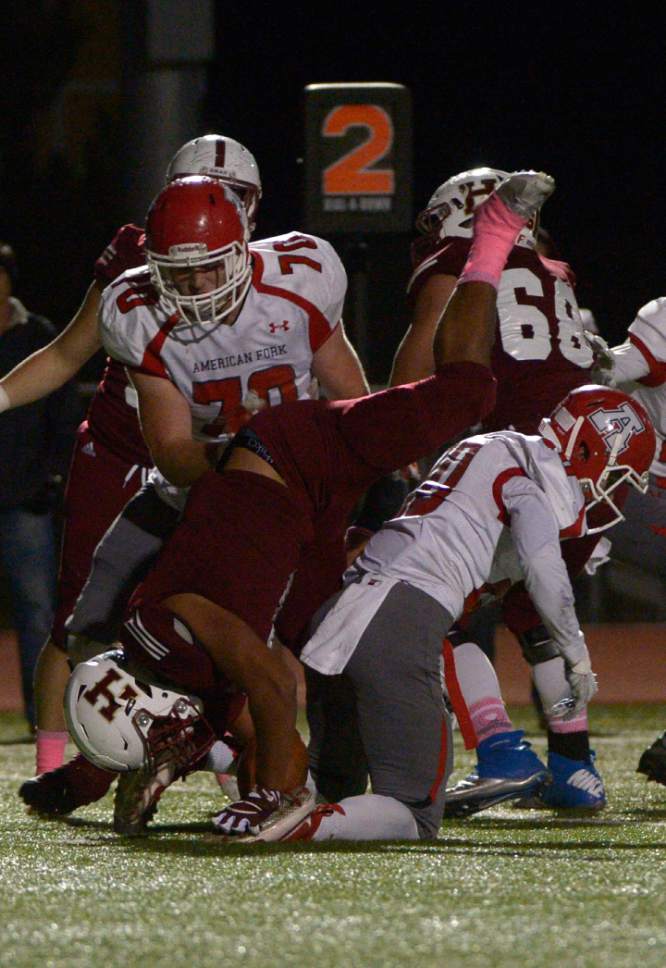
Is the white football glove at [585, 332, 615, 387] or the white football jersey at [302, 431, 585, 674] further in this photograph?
the white football glove at [585, 332, 615, 387]

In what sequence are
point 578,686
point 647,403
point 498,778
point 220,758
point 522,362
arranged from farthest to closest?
point 647,403 → point 522,362 → point 498,778 → point 220,758 → point 578,686

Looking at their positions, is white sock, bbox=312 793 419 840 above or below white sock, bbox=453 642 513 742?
above

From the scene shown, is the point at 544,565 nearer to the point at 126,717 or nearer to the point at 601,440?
the point at 601,440

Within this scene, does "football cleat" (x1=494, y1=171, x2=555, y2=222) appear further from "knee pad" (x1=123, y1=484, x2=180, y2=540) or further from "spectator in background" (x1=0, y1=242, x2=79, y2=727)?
"spectator in background" (x1=0, y1=242, x2=79, y2=727)

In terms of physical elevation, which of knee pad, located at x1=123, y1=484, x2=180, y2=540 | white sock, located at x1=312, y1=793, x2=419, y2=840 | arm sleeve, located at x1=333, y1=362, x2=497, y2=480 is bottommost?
white sock, located at x1=312, y1=793, x2=419, y2=840

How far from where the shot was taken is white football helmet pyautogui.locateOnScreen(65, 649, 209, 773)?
12.2 ft

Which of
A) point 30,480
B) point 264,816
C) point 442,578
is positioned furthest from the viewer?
point 30,480

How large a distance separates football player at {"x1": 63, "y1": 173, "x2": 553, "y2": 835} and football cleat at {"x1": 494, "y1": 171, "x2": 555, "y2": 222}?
52cm

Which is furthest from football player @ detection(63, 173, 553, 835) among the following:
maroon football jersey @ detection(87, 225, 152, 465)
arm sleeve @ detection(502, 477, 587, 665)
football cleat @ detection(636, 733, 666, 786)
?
football cleat @ detection(636, 733, 666, 786)

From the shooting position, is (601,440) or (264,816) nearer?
(264,816)

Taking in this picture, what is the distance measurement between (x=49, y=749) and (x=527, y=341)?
1482mm

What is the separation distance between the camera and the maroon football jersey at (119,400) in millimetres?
4633

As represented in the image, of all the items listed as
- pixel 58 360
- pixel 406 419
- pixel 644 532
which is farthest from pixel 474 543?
pixel 58 360

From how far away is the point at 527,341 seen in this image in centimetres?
454
